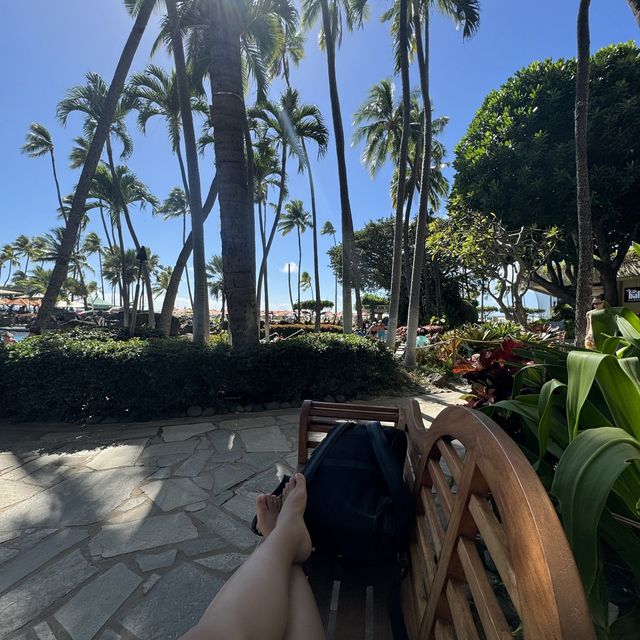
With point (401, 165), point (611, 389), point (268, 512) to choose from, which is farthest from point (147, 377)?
point (401, 165)

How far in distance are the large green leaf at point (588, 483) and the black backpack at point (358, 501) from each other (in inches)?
23.3

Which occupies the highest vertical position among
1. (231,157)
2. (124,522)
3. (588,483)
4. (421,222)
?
(231,157)

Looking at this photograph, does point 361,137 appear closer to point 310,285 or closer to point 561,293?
point 561,293

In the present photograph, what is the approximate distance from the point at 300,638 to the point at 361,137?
53.1 feet

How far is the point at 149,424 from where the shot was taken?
3.90m

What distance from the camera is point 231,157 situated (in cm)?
448

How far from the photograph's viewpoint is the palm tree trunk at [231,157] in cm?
447

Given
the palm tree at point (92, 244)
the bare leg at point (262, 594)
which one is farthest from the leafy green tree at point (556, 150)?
the palm tree at point (92, 244)

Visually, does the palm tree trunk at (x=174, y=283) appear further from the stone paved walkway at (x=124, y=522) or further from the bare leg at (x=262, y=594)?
the bare leg at (x=262, y=594)

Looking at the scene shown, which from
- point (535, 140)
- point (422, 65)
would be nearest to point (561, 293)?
point (535, 140)

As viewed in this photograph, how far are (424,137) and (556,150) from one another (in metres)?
3.63

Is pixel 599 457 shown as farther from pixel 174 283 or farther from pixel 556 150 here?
pixel 556 150

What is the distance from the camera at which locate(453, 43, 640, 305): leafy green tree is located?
8242 millimetres

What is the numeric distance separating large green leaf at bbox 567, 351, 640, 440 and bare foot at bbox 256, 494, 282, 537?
3.27ft
